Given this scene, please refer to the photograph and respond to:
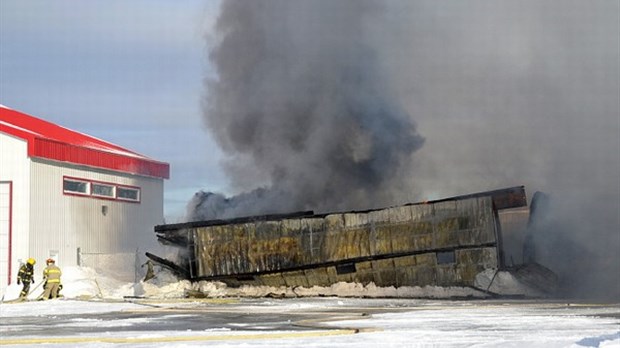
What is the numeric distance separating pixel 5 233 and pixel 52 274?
4.83 meters

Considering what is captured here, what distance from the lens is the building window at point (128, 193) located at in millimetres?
49531

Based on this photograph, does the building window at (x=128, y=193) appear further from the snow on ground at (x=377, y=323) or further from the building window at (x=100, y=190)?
the snow on ground at (x=377, y=323)

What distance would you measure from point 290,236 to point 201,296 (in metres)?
3.90

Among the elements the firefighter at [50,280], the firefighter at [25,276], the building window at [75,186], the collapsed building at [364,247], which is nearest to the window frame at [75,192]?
the building window at [75,186]

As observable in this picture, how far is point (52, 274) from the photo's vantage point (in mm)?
37844

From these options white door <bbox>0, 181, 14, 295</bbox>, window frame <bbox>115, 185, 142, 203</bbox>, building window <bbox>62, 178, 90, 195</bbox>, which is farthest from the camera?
window frame <bbox>115, 185, 142, 203</bbox>

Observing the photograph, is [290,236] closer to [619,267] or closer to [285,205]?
[285,205]

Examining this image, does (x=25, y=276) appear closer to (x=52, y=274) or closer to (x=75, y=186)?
(x=52, y=274)

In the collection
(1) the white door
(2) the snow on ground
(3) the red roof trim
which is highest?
(3) the red roof trim

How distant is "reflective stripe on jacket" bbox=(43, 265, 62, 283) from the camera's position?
37.7 metres

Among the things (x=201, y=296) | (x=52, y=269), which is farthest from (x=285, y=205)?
(x=52, y=269)

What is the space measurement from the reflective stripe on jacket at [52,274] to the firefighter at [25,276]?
1.01 metres

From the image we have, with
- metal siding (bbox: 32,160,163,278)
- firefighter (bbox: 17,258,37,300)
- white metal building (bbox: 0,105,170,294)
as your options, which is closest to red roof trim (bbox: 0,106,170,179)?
white metal building (bbox: 0,105,170,294)

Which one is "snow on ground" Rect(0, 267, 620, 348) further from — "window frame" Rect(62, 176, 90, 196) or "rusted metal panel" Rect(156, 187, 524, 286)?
"window frame" Rect(62, 176, 90, 196)
